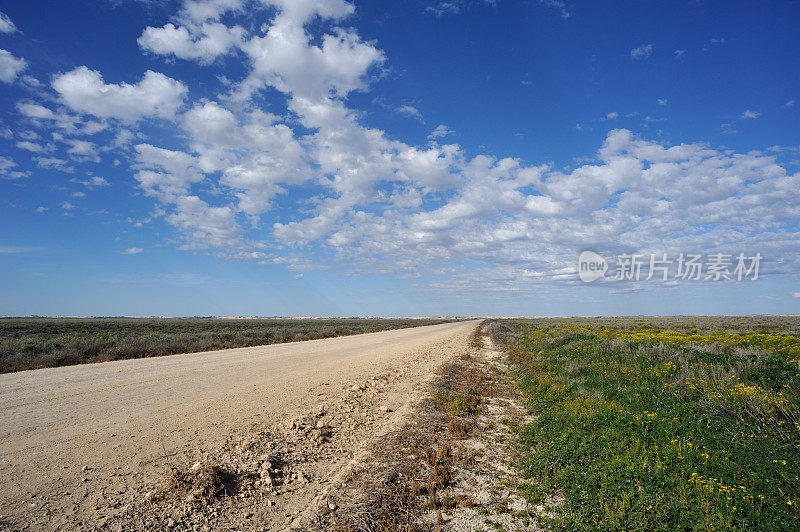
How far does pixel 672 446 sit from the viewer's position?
20.8ft

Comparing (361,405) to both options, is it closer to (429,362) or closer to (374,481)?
(374,481)

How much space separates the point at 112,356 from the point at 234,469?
16.6 m

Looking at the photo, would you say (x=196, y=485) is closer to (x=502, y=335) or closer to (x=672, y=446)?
(x=672, y=446)

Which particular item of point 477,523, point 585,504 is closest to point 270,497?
point 477,523

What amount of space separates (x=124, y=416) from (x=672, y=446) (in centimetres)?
1072

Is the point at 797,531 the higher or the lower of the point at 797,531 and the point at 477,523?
the higher

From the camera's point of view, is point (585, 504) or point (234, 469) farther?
point (234, 469)

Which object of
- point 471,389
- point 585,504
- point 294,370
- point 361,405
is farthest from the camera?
point 294,370

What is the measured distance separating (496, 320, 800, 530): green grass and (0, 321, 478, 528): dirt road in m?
4.03

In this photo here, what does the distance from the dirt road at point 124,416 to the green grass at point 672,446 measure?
159 inches

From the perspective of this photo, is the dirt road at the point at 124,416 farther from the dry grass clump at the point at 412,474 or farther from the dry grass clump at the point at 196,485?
the dry grass clump at the point at 412,474

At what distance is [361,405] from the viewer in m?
10.3

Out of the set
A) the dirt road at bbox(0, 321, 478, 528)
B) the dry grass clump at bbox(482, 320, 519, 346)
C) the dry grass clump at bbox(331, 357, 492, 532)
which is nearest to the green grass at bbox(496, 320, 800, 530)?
the dry grass clump at bbox(331, 357, 492, 532)

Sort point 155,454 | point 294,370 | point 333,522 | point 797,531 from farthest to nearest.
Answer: point 294,370 < point 155,454 < point 333,522 < point 797,531
